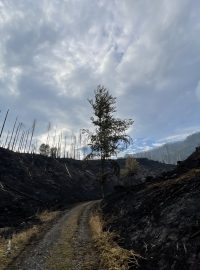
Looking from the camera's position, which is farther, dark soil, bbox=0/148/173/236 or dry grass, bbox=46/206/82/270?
dark soil, bbox=0/148/173/236

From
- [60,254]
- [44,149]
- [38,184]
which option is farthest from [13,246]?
[44,149]

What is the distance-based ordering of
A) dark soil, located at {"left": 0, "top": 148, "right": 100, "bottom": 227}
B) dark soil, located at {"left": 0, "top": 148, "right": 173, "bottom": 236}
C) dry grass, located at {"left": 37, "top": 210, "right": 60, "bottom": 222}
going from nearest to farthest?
1. dry grass, located at {"left": 37, "top": 210, "right": 60, "bottom": 222}
2. dark soil, located at {"left": 0, "top": 148, "right": 173, "bottom": 236}
3. dark soil, located at {"left": 0, "top": 148, "right": 100, "bottom": 227}

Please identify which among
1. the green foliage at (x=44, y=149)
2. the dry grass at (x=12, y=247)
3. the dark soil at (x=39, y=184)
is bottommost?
the dry grass at (x=12, y=247)

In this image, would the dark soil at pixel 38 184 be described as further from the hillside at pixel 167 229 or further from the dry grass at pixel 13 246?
the hillside at pixel 167 229

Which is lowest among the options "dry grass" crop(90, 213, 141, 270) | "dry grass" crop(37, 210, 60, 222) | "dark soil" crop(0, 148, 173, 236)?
"dry grass" crop(90, 213, 141, 270)

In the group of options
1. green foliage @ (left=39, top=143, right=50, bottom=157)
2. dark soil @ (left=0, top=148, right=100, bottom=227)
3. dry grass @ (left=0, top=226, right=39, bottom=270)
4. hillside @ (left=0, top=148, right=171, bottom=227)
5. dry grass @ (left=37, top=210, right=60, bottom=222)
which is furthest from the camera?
green foliage @ (left=39, top=143, right=50, bottom=157)

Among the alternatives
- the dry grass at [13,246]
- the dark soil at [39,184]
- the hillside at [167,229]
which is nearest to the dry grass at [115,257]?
the hillside at [167,229]

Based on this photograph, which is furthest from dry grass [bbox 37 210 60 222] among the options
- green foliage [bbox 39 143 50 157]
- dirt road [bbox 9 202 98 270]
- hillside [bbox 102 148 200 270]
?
green foliage [bbox 39 143 50 157]

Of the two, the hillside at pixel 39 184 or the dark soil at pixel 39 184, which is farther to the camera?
the hillside at pixel 39 184

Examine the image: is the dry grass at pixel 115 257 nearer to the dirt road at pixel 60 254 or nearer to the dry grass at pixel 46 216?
the dirt road at pixel 60 254

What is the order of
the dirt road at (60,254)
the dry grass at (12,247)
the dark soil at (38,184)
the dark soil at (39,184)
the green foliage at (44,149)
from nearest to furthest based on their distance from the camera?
the dirt road at (60,254) < the dry grass at (12,247) < the dark soil at (39,184) < the dark soil at (38,184) < the green foliage at (44,149)

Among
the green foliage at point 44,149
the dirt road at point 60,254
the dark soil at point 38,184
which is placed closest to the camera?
the dirt road at point 60,254

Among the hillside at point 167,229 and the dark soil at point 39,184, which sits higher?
the dark soil at point 39,184

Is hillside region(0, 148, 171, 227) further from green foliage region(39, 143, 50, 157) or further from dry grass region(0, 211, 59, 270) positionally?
green foliage region(39, 143, 50, 157)
